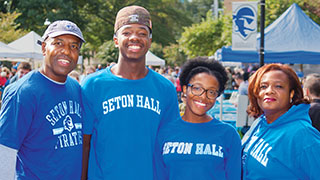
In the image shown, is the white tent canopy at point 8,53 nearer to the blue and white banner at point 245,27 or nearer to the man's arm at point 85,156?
the blue and white banner at point 245,27

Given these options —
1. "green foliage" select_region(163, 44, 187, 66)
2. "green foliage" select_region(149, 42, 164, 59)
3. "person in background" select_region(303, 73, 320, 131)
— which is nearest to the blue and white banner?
"person in background" select_region(303, 73, 320, 131)

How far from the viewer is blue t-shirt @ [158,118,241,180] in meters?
2.57

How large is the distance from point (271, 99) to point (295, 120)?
0.25 metres

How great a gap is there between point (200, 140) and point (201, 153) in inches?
4.2

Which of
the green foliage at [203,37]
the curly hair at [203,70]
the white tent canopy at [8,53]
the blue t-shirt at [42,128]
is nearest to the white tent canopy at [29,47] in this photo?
the white tent canopy at [8,53]

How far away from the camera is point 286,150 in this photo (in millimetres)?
2428

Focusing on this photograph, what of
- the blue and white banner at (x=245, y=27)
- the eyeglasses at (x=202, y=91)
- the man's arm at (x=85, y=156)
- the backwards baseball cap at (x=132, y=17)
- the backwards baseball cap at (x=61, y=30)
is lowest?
the man's arm at (x=85, y=156)

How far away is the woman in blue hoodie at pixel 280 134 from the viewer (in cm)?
234

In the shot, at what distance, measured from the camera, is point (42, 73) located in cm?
273

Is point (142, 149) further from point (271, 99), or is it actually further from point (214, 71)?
point (271, 99)

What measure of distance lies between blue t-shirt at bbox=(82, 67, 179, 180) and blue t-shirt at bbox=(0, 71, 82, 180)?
5.1 inches

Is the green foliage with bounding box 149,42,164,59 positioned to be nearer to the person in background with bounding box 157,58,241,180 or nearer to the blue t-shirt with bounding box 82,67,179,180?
the person in background with bounding box 157,58,241,180

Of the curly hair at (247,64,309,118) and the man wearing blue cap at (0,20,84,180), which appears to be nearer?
the man wearing blue cap at (0,20,84,180)

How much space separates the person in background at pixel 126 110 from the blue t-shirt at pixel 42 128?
13 centimetres
